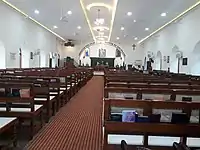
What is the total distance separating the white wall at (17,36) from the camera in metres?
13.6

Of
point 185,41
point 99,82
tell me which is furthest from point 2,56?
point 185,41

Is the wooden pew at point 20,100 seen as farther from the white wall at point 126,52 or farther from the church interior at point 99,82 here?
the white wall at point 126,52

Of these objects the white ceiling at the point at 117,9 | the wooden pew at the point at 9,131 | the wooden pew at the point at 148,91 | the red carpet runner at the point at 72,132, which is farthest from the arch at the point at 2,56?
the wooden pew at the point at 148,91

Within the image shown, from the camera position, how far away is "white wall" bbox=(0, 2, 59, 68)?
13.6m

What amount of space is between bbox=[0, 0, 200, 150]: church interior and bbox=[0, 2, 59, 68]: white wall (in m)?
0.05

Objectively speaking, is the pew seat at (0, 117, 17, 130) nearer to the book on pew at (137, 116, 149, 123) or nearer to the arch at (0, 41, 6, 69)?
the book on pew at (137, 116, 149, 123)

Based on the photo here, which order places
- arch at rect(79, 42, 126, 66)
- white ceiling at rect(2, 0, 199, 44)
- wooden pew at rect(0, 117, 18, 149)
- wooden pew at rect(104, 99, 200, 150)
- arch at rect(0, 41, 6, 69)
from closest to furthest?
wooden pew at rect(104, 99, 200, 150) < wooden pew at rect(0, 117, 18, 149) < white ceiling at rect(2, 0, 199, 44) < arch at rect(0, 41, 6, 69) < arch at rect(79, 42, 126, 66)

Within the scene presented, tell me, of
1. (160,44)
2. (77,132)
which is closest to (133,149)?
(77,132)

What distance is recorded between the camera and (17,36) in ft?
50.8

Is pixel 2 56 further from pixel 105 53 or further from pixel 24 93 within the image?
pixel 105 53

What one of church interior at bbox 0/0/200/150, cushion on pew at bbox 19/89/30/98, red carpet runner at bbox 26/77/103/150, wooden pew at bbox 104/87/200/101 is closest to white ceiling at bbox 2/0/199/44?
church interior at bbox 0/0/200/150

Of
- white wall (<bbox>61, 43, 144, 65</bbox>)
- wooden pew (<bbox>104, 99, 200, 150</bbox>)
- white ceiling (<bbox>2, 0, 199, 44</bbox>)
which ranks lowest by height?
wooden pew (<bbox>104, 99, 200, 150</bbox>)

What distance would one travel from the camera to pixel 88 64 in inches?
1409

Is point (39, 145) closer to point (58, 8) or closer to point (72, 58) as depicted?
point (58, 8)
